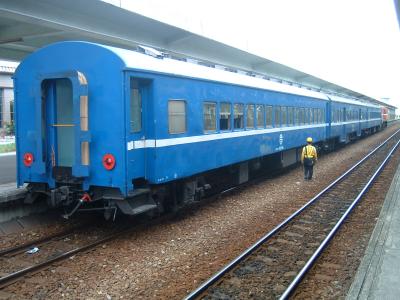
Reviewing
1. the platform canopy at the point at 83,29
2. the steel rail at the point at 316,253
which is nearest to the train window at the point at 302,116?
the platform canopy at the point at 83,29

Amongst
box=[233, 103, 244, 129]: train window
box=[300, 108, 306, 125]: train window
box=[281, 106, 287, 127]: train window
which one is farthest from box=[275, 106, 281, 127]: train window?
box=[300, 108, 306, 125]: train window

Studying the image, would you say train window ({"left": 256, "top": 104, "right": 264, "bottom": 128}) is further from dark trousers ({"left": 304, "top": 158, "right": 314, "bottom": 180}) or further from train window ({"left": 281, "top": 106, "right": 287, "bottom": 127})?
dark trousers ({"left": 304, "top": 158, "right": 314, "bottom": 180})

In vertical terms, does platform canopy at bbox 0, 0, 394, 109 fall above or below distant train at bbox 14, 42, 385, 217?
above

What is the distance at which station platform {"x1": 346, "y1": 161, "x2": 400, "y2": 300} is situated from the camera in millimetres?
5109

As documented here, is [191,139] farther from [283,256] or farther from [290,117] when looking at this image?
[290,117]

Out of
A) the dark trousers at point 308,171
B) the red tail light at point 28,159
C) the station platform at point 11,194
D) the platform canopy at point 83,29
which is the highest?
the platform canopy at point 83,29

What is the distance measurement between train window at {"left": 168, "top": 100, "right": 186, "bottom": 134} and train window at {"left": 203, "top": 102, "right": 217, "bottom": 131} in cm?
90

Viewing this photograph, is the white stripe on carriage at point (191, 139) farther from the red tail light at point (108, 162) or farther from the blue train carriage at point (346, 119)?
the blue train carriage at point (346, 119)

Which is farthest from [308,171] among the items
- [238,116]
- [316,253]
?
[316,253]

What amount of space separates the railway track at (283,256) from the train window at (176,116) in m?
2.57

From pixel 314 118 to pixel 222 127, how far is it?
10.1 m

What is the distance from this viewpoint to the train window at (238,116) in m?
10.9

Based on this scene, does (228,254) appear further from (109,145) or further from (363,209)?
(363,209)

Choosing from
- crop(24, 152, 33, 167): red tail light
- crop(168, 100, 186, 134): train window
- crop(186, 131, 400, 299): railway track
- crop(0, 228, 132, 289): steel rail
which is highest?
crop(168, 100, 186, 134): train window
